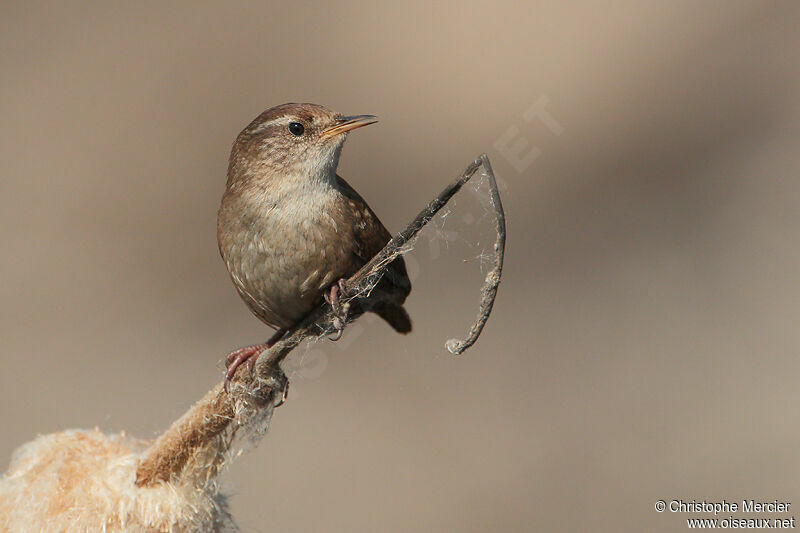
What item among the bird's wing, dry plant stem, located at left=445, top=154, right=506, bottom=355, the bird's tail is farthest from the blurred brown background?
dry plant stem, located at left=445, top=154, right=506, bottom=355

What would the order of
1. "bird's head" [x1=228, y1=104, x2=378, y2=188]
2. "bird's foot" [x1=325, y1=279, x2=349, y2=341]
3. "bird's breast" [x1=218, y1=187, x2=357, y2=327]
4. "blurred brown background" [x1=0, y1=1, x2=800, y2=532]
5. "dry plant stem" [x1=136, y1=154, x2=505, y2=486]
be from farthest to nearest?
"blurred brown background" [x1=0, y1=1, x2=800, y2=532]
"bird's head" [x1=228, y1=104, x2=378, y2=188]
"bird's breast" [x1=218, y1=187, x2=357, y2=327]
"bird's foot" [x1=325, y1=279, x2=349, y2=341]
"dry plant stem" [x1=136, y1=154, x2=505, y2=486]

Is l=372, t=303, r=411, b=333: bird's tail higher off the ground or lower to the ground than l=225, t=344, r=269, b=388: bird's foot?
lower

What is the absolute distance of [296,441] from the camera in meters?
6.80

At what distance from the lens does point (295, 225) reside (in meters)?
3.27

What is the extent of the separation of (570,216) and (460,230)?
528cm

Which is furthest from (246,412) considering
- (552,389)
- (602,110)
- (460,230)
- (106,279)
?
(602,110)

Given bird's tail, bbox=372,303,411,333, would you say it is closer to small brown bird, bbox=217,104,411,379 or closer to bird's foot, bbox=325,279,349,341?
small brown bird, bbox=217,104,411,379

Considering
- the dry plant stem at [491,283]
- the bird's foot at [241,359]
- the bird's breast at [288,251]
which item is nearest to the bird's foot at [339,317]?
the bird's breast at [288,251]

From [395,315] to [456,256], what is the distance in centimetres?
269

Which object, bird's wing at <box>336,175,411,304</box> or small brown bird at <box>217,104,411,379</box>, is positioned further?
bird's wing at <box>336,175,411,304</box>

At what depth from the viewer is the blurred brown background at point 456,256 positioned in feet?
21.4

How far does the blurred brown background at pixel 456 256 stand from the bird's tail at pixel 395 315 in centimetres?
260

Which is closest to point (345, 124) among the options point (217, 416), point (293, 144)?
point (293, 144)

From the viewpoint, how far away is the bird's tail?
3.65 meters
